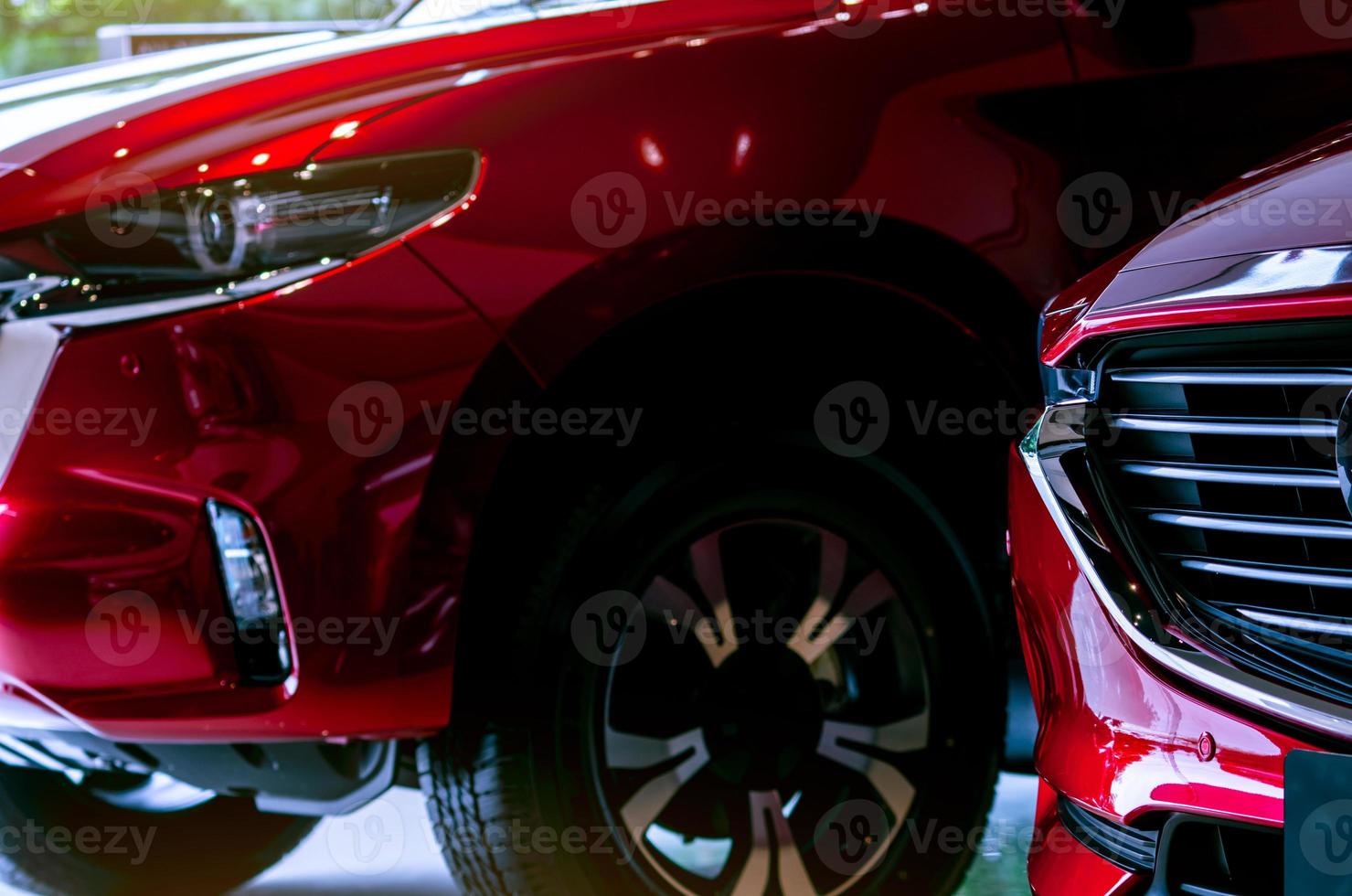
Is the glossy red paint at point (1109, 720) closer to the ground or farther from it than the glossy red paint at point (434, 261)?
closer to the ground

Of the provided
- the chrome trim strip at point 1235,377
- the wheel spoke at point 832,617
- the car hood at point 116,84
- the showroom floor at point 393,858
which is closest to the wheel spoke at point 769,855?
the wheel spoke at point 832,617

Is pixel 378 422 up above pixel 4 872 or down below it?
above

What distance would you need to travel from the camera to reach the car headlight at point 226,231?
56.4 inches

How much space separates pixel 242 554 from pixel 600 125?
631 mm

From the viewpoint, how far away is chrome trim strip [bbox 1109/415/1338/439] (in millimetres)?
1040

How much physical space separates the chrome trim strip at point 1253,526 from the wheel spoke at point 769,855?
2.24ft

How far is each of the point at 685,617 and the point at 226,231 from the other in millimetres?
→ 702

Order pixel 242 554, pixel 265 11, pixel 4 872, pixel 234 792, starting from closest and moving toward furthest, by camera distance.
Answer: pixel 242 554 → pixel 234 792 → pixel 4 872 → pixel 265 11

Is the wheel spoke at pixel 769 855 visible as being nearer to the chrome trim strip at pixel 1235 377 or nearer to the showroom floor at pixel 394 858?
the showroom floor at pixel 394 858

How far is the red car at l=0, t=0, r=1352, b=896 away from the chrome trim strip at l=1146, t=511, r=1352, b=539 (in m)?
0.25

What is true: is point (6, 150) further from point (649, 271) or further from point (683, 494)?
point (683, 494)

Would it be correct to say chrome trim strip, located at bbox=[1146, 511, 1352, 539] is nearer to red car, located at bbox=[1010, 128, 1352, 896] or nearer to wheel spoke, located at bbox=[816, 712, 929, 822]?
red car, located at bbox=[1010, 128, 1352, 896]

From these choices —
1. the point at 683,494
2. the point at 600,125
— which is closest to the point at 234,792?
the point at 683,494

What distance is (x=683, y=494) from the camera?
1612 mm
